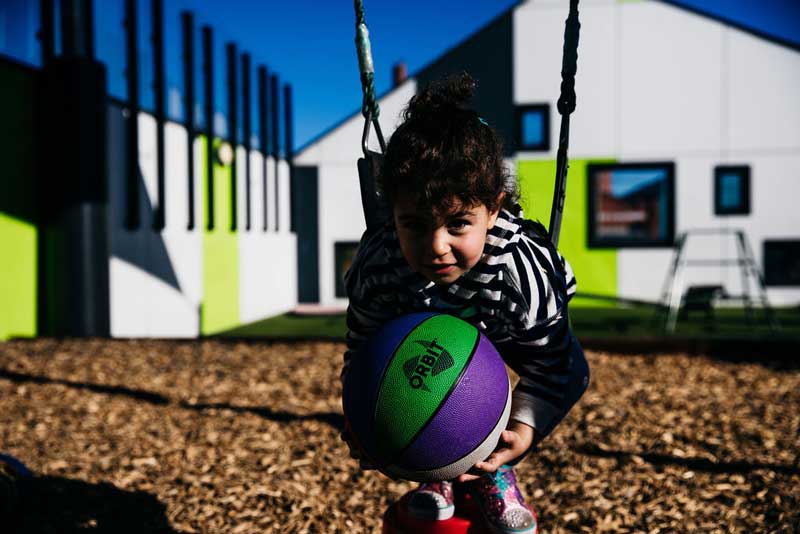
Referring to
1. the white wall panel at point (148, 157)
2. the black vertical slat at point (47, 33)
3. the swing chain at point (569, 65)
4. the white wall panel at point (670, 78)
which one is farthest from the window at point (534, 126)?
the swing chain at point (569, 65)

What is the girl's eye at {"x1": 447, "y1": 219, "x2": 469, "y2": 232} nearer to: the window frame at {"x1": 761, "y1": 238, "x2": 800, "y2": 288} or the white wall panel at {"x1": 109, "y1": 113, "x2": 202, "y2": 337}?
the white wall panel at {"x1": 109, "y1": 113, "x2": 202, "y2": 337}

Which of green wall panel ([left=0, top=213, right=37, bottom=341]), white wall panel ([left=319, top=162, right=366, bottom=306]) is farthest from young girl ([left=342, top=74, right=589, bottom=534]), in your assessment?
white wall panel ([left=319, top=162, right=366, bottom=306])

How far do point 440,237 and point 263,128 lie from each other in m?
11.8

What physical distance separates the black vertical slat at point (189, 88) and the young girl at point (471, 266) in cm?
887

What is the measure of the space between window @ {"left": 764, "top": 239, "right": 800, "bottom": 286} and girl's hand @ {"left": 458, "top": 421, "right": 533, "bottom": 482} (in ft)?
42.7

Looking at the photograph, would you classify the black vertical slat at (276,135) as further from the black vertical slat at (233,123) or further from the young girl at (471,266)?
the young girl at (471,266)

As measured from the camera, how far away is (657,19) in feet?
44.1

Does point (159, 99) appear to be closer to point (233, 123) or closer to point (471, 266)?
point (233, 123)

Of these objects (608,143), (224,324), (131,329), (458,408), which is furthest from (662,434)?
(608,143)

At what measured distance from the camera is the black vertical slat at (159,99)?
9617mm

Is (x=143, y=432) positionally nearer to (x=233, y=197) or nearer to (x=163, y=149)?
(x=163, y=149)

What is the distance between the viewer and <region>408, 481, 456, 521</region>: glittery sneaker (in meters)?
2.58

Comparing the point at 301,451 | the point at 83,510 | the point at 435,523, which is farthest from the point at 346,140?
the point at 435,523

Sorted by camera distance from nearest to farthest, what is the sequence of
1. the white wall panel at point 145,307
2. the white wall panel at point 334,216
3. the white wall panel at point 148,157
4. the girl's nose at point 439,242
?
the girl's nose at point 439,242
the white wall panel at point 145,307
the white wall panel at point 148,157
the white wall panel at point 334,216
